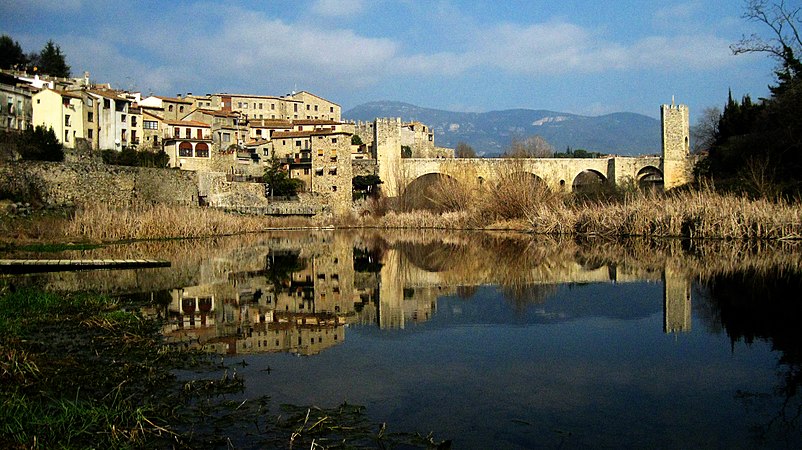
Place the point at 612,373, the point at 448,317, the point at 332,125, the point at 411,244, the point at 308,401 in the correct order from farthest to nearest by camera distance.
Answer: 1. the point at 332,125
2. the point at 411,244
3. the point at 448,317
4. the point at 612,373
5. the point at 308,401

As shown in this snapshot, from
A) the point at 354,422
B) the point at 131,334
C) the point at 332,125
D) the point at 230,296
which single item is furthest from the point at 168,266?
the point at 332,125

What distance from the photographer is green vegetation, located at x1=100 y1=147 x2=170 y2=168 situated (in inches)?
1495

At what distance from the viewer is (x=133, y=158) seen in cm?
3831

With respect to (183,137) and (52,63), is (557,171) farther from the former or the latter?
(52,63)

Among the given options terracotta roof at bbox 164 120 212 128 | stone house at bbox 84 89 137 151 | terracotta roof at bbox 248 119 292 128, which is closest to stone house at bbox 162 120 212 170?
terracotta roof at bbox 164 120 212 128

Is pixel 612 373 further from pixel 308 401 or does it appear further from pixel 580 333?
pixel 308 401

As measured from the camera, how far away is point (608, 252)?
1733 cm

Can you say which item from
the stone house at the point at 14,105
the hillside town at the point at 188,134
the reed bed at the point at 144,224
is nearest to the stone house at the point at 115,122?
the hillside town at the point at 188,134

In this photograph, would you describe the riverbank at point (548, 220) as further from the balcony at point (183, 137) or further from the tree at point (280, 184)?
the balcony at point (183, 137)

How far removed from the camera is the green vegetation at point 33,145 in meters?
30.1

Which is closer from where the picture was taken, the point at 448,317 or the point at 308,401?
the point at 308,401

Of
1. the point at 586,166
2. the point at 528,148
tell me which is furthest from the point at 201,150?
the point at 586,166

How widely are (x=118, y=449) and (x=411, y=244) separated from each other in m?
20.4

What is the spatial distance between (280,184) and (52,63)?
27874 mm
